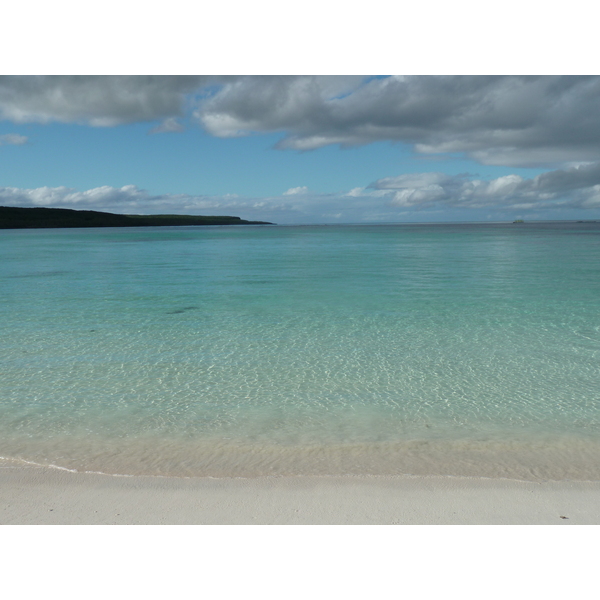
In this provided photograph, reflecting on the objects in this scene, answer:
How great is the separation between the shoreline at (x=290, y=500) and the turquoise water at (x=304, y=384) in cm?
27

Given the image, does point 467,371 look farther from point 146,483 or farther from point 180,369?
point 146,483

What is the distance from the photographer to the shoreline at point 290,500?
4727 mm

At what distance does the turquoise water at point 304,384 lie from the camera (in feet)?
19.8

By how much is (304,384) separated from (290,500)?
3591mm

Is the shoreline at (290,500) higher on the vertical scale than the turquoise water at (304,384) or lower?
lower

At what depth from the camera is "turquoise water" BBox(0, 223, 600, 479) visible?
6023 mm

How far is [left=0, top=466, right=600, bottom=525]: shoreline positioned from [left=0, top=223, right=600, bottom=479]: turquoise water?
0.89 ft

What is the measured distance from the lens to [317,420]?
706 cm

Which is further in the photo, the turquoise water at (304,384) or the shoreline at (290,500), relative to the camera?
the turquoise water at (304,384)

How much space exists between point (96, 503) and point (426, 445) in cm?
408

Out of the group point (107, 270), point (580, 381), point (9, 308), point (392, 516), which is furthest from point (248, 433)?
point (107, 270)

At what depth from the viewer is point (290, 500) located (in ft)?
16.4

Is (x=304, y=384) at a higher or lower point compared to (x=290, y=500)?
higher

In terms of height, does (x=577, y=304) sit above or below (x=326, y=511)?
above
